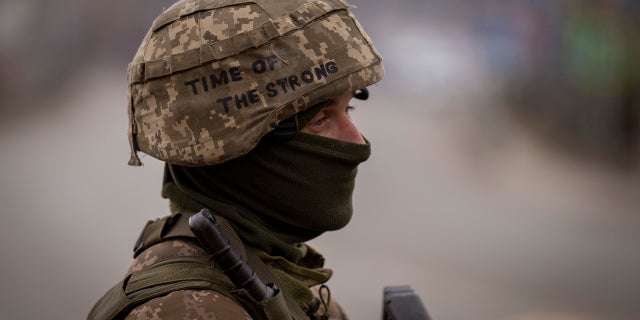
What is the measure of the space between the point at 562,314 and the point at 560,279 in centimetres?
56

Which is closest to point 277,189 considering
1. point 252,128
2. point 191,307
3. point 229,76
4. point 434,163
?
point 252,128

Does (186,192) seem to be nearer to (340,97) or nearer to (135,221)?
(340,97)

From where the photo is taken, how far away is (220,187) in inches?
86.1

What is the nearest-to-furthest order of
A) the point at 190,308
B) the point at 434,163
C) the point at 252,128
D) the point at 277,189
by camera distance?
the point at 190,308
the point at 252,128
the point at 277,189
the point at 434,163

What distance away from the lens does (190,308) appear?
1818mm

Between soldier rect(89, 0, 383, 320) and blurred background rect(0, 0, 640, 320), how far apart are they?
345 cm

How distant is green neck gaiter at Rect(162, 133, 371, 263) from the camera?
2162mm

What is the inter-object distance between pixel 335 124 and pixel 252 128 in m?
0.26

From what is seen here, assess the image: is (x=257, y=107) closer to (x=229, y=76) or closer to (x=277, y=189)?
(x=229, y=76)

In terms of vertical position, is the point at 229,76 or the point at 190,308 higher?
the point at 229,76

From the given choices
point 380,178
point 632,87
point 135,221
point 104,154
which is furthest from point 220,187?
point 632,87

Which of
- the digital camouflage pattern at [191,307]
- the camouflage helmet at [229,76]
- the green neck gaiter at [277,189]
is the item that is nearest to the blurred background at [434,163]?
the green neck gaiter at [277,189]

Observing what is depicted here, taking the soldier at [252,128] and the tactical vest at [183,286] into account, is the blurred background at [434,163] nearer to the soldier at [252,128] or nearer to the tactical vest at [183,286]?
the soldier at [252,128]

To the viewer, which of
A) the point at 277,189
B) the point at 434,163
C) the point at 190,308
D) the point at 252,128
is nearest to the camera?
the point at 190,308
